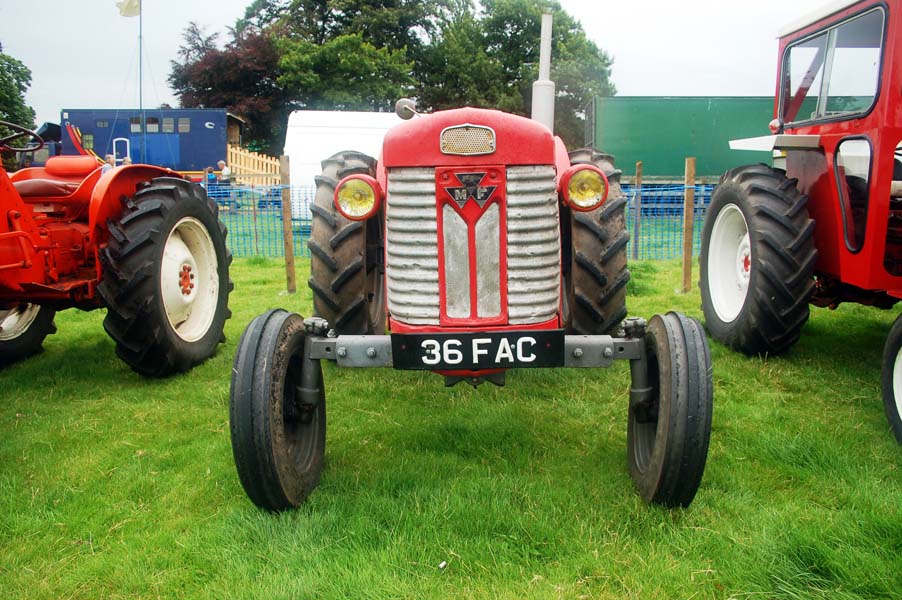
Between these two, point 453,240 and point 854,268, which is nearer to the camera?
point 453,240

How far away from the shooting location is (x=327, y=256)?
3.51 m

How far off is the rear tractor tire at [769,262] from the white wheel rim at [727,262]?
0.07 ft

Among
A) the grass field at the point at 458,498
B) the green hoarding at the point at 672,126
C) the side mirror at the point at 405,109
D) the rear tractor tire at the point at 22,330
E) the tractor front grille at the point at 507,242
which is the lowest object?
the grass field at the point at 458,498

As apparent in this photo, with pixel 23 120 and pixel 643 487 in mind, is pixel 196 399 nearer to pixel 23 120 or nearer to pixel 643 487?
pixel 643 487

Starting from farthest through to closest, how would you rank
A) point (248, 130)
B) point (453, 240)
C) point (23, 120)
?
point (248, 130), point (23, 120), point (453, 240)

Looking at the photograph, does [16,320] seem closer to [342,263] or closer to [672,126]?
[342,263]

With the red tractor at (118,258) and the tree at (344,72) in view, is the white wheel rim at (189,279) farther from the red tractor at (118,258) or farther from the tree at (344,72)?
the tree at (344,72)

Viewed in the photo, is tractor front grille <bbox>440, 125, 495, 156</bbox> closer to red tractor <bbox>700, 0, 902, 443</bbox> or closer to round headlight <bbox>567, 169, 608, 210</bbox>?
round headlight <bbox>567, 169, 608, 210</bbox>

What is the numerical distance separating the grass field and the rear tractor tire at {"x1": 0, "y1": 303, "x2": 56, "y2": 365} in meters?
0.55

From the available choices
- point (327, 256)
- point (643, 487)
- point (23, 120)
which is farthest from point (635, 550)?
point (23, 120)

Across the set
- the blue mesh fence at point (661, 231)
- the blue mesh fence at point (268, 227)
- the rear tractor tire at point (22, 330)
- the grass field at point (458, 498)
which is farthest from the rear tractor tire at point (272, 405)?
the blue mesh fence at point (268, 227)

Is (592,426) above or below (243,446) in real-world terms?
below

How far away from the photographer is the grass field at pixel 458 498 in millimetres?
2240

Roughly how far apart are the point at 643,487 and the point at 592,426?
83cm
